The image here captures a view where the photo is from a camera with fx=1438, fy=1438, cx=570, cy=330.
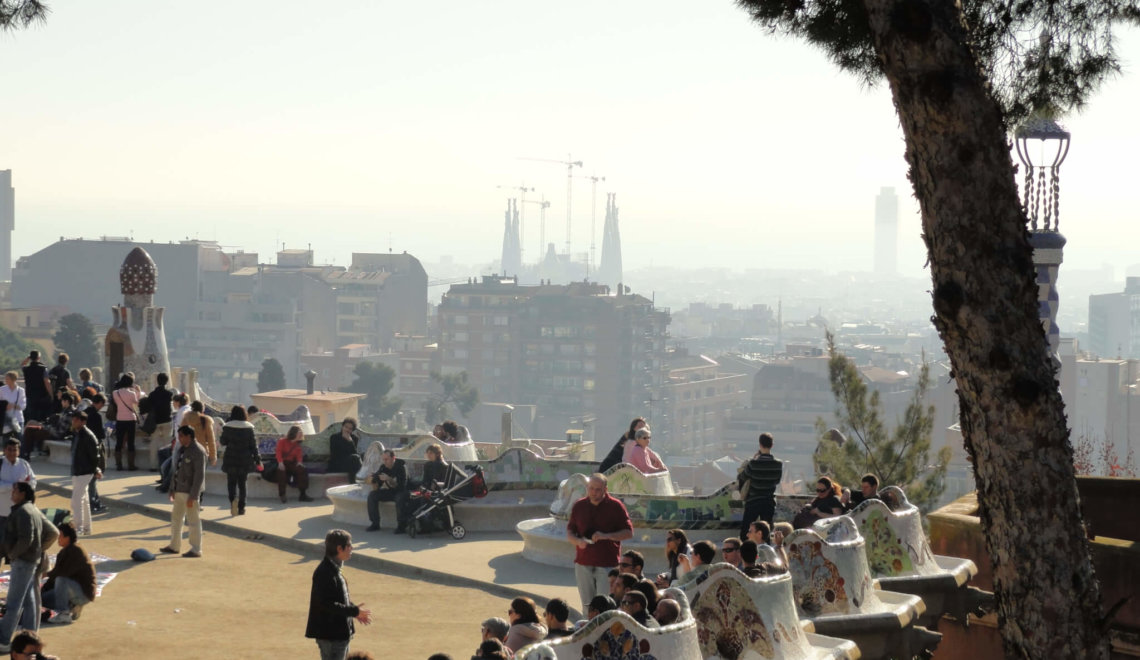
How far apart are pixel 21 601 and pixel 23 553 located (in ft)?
1.21

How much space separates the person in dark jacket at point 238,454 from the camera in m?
14.5

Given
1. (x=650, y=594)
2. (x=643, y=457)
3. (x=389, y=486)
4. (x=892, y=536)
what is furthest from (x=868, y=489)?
(x=389, y=486)

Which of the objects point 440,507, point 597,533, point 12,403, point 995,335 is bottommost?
point 440,507

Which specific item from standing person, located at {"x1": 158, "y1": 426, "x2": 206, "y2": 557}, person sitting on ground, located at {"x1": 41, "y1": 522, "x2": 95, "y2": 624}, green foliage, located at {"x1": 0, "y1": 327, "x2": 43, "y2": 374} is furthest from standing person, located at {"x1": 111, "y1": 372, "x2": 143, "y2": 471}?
green foliage, located at {"x1": 0, "y1": 327, "x2": 43, "y2": 374}

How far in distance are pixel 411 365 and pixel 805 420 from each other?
41822 mm

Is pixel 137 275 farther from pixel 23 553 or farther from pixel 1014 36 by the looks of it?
pixel 1014 36

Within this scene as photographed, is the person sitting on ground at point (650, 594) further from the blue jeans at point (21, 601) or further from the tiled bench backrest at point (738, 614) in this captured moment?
the blue jeans at point (21, 601)

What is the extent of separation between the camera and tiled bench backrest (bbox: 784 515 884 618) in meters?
9.69

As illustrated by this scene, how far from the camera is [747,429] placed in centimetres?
16025

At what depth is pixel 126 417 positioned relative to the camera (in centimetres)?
1714

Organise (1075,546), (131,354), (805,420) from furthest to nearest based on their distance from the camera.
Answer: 1. (805,420)
2. (131,354)
3. (1075,546)

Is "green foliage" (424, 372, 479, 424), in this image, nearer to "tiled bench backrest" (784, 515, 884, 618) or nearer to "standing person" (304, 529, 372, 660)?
"tiled bench backrest" (784, 515, 884, 618)

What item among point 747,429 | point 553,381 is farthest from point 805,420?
point 553,381

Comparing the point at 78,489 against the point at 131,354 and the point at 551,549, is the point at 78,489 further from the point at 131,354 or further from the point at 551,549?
the point at 131,354
